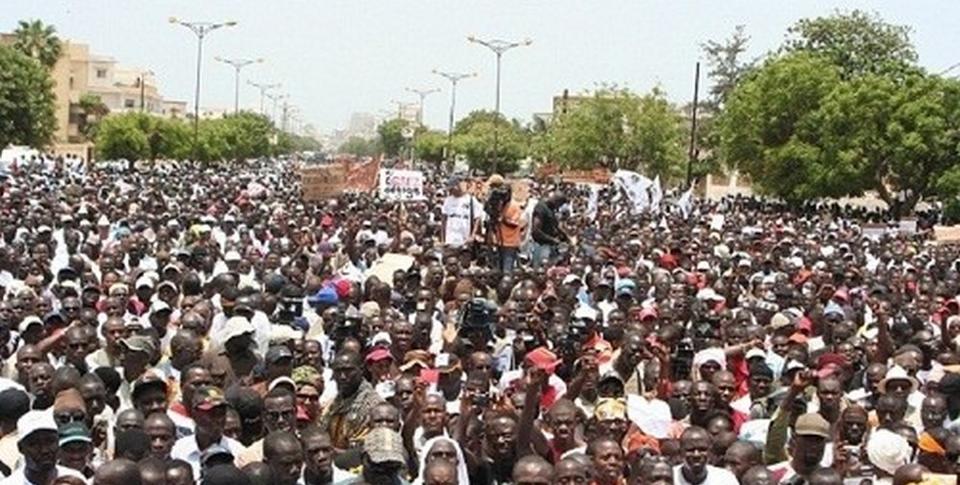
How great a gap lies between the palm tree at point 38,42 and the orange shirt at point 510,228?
5768 centimetres

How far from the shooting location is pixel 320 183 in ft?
90.3

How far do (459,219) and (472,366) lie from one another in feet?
28.0

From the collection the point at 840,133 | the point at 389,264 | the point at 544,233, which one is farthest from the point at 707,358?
the point at 840,133

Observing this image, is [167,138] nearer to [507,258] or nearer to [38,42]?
[38,42]

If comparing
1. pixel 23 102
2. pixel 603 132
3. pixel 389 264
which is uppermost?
pixel 603 132

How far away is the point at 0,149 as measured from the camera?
50.4 metres

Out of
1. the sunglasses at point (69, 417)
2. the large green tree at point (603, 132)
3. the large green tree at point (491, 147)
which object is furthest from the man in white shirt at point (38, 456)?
the large green tree at point (491, 147)

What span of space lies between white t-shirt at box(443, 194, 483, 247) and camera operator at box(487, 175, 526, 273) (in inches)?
65.3

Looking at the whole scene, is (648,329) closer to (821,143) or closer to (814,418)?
(814,418)

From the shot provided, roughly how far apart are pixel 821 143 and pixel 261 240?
24546 mm

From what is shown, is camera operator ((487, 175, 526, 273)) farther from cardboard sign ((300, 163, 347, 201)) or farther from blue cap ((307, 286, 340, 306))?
cardboard sign ((300, 163, 347, 201))

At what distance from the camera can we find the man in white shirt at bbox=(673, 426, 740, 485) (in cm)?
556

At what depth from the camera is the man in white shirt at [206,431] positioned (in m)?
5.65

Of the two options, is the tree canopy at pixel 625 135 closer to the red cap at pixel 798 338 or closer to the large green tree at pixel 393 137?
the red cap at pixel 798 338
